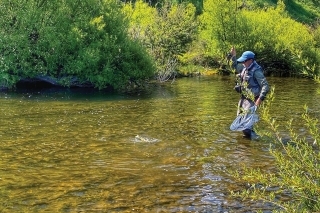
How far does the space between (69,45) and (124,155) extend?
16.8 meters

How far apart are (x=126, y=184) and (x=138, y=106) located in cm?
1212

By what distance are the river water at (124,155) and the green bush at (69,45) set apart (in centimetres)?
498

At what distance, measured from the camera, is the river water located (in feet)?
29.5

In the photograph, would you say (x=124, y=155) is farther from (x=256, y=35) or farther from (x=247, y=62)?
(x=256, y=35)

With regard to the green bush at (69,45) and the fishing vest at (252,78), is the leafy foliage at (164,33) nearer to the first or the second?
the green bush at (69,45)

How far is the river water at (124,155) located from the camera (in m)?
9.00

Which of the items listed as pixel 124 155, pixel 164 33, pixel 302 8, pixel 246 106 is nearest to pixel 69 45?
pixel 164 33

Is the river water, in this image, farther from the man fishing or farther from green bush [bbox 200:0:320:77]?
green bush [bbox 200:0:320:77]

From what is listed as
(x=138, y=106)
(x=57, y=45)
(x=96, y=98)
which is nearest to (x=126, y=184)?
(x=138, y=106)

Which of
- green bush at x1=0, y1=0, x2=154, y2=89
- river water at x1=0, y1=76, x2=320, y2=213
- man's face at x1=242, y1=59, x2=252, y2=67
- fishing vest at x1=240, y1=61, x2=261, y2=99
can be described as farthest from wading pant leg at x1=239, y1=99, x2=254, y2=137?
green bush at x1=0, y1=0, x2=154, y2=89

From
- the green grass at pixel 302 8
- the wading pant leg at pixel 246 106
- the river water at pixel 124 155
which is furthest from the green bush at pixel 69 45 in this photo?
the green grass at pixel 302 8

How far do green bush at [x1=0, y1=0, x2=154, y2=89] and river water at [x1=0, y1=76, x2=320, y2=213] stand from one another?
16.3 ft

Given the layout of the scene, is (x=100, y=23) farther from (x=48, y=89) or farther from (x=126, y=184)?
(x=126, y=184)

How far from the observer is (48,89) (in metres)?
29.3
